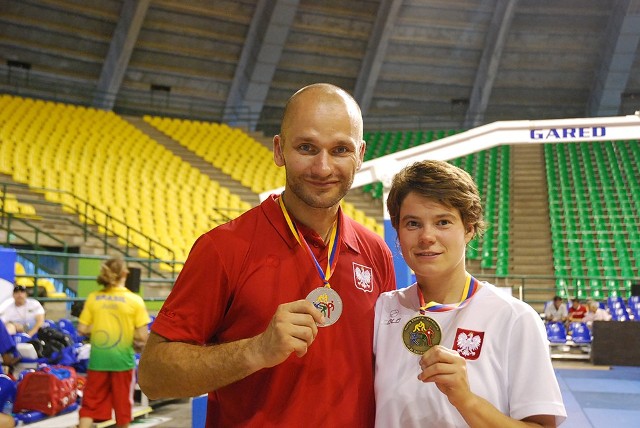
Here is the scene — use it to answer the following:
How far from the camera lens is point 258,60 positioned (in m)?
22.9

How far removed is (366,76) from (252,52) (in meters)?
3.89

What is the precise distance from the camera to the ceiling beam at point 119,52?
20484mm

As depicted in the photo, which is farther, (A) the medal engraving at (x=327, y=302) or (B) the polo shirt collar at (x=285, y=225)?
(B) the polo shirt collar at (x=285, y=225)

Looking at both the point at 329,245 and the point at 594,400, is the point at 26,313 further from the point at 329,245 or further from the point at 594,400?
the point at 329,245

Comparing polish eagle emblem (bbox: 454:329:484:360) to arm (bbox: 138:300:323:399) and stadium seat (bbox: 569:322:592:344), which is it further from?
stadium seat (bbox: 569:322:592:344)

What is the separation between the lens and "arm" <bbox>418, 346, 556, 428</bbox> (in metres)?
1.73

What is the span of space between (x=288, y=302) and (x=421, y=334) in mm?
368

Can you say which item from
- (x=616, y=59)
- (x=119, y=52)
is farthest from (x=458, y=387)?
(x=616, y=59)

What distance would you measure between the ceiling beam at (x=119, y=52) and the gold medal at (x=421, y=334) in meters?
19.9

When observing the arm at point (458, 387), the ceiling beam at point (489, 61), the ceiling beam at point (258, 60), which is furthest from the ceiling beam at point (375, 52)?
the arm at point (458, 387)

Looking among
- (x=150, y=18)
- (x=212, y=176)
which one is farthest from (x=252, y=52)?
(x=212, y=176)

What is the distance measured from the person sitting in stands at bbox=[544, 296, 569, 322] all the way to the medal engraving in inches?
518

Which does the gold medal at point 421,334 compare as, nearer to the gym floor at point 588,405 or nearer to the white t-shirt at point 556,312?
the gym floor at point 588,405

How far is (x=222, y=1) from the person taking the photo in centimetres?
2222
